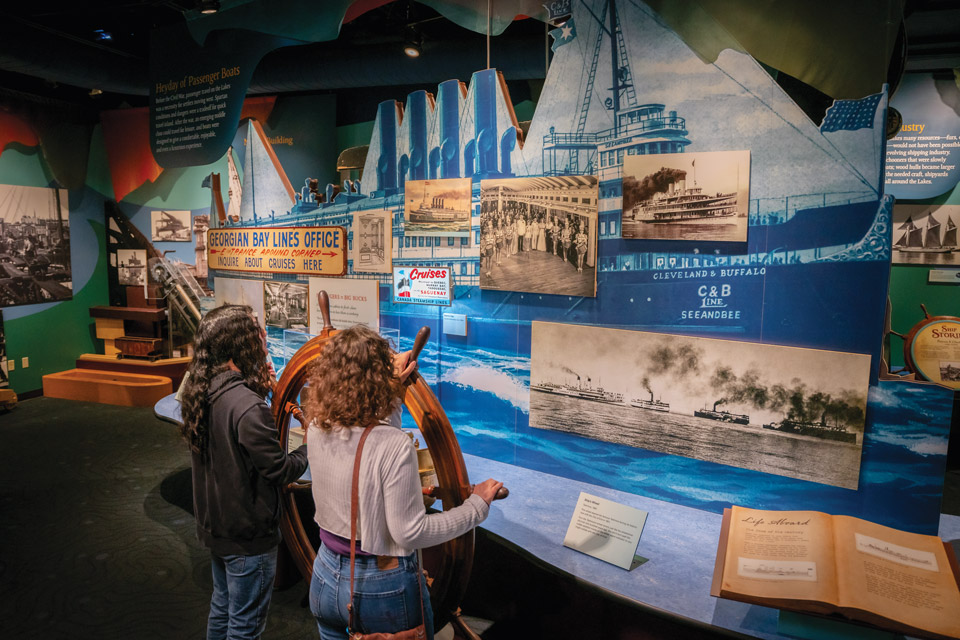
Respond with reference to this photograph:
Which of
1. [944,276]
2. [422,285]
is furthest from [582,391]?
[944,276]

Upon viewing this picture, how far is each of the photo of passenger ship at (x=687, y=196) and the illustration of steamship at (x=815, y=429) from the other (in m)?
0.72

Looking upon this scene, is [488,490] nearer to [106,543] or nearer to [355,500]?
[355,500]

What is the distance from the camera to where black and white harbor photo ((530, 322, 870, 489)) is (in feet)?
6.86

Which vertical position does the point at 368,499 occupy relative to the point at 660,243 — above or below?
below

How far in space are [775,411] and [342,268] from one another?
93.3 inches

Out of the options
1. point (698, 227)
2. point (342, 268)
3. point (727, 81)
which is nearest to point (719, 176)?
point (698, 227)

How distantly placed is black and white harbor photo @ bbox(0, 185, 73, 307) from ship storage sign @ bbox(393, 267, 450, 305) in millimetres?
6195

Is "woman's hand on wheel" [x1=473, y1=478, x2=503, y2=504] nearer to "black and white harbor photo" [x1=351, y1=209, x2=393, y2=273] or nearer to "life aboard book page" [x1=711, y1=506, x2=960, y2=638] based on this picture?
"life aboard book page" [x1=711, y1=506, x2=960, y2=638]

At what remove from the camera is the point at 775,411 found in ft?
7.18

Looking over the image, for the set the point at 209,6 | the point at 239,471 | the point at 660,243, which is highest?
the point at 209,6

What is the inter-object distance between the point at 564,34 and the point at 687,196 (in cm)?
92

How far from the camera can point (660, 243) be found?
2.34m

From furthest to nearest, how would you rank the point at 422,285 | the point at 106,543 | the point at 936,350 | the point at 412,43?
the point at 412,43 → the point at 936,350 → the point at 106,543 → the point at 422,285

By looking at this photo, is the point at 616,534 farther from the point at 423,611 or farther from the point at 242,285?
the point at 242,285
